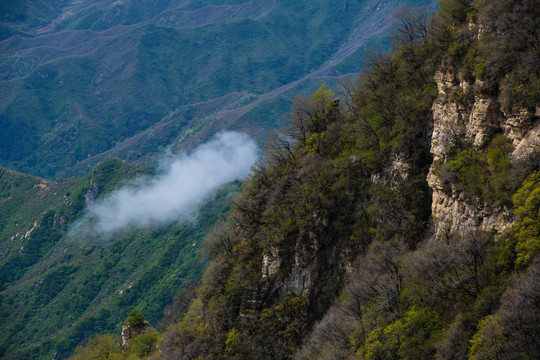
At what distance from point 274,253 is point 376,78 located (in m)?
29.3

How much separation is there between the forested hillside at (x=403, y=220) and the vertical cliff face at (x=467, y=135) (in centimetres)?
14

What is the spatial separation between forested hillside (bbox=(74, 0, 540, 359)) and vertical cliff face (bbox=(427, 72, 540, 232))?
0.14 meters

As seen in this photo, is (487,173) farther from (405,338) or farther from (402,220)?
(405,338)

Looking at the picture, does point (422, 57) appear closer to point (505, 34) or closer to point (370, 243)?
point (505, 34)

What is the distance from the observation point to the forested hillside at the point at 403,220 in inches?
1545

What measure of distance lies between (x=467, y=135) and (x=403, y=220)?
13.6 meters

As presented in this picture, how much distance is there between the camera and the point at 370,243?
59.8 m

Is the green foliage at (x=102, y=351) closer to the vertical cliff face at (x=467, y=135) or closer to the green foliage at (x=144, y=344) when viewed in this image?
the green foliage at (x=144, y=344)

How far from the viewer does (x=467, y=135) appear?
47875mm

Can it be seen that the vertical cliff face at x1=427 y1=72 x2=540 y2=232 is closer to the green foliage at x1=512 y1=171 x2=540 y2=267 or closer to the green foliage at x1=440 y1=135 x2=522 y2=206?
the green foliage at x1=440 y1=135 x2=522 y2=206

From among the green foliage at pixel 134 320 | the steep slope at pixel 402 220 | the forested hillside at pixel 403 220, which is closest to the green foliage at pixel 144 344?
the green foliage at pixel 134 320

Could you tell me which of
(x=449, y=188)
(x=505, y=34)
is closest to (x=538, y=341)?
(x=449, y=188)

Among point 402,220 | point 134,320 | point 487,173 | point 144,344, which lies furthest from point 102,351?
point 487,173

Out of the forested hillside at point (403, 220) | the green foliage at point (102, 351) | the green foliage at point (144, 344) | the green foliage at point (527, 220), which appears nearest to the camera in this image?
the green foliage at point (527, 220)
